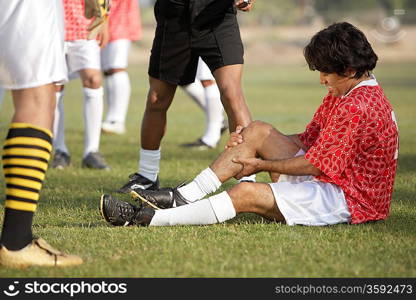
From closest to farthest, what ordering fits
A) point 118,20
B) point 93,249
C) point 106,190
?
point 93,249 < point 106,190 < point 118,20

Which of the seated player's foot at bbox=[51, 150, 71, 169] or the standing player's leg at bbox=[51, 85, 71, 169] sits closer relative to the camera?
the seated player's foot at bbox=[51, 150, 71, 169]

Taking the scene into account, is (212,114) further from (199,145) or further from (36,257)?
(36,257)

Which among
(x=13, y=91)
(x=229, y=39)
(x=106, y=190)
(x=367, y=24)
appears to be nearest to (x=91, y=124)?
(x=106, y=190)

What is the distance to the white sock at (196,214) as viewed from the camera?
4883mm

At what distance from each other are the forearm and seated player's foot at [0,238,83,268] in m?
1.39

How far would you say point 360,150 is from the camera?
4.86m

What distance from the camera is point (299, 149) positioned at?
207 inches

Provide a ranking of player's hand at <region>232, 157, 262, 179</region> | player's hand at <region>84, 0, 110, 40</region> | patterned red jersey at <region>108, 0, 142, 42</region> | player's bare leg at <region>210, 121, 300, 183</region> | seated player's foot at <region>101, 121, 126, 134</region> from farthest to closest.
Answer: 1. seated player's foot at <region>101, 121, 126, 134</region>
2. patterned red jersey at <region>108, 0, 142, 42</region>
3. player's hand at <region>84, 0, 110, 40</region>
4. player's bare leg at <region>210, 121, 300, 183</region>
5. player's hand at <region>232, 157, 262, 179</region>

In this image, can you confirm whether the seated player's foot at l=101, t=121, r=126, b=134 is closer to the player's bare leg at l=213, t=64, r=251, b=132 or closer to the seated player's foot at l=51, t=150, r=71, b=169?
the seated player's foot at l=51, t=150, r=71, b=169

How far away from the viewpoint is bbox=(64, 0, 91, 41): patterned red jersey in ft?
27.0

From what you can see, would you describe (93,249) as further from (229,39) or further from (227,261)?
(229,39)

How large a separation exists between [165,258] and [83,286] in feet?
1.94

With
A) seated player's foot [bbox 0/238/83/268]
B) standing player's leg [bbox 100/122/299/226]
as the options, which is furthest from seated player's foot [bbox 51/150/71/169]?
seated player's foot [bbox 0/238/83/268]

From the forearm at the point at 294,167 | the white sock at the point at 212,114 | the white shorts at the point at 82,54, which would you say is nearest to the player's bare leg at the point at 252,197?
the forearm at the point at 294,167
